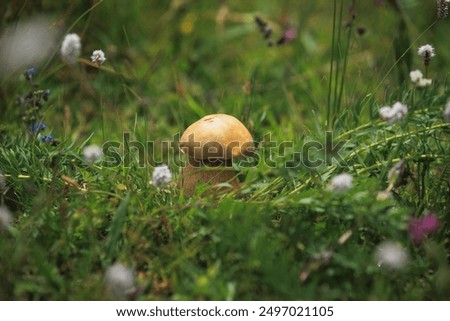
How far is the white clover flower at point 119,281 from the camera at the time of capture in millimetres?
1860

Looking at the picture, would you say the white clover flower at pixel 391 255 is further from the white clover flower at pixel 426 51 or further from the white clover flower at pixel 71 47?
the white clover flower at pixel 71 47

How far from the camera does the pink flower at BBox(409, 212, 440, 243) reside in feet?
6.71

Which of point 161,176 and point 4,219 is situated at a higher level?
point 161,176

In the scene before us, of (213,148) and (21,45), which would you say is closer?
(213,148)

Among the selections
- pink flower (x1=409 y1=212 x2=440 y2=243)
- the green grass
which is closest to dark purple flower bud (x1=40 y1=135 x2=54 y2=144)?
the green grass

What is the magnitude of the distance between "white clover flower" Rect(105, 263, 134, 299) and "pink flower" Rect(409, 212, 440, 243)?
34.9 inches

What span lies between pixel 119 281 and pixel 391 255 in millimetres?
797

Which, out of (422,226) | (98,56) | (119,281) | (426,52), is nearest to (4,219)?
(119,281)

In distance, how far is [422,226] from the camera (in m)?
2.06

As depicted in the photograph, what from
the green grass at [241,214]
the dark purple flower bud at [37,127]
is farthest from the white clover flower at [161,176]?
the dark purple flower bud at [37,127]

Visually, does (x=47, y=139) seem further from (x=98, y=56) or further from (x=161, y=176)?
(x=161, y=176)

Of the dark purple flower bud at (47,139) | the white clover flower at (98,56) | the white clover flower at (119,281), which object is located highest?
the white clover flower at (98,56)

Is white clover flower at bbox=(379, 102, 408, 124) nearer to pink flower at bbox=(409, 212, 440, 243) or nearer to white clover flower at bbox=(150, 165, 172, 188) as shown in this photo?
pink flower at bbox=(409, 212, 440, 243)

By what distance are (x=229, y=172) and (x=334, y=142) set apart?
0.41m
